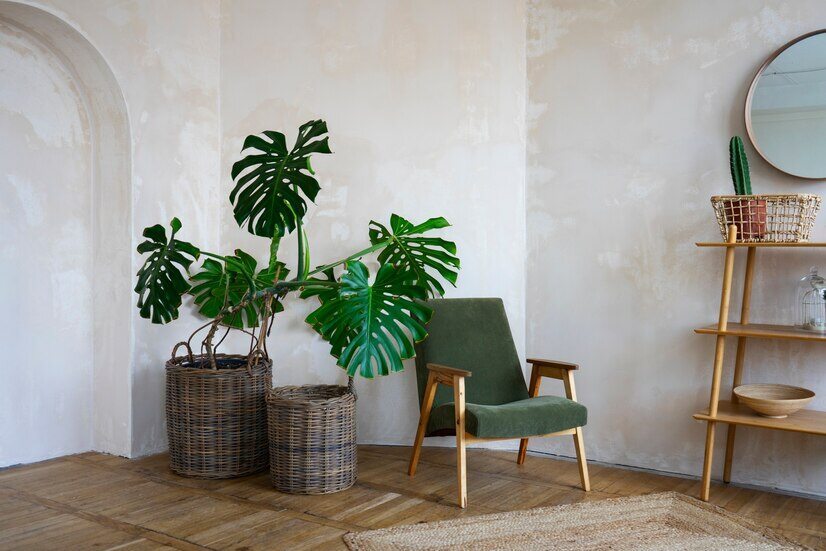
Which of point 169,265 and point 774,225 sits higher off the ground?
point 774,225

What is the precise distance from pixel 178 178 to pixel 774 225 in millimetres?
3078

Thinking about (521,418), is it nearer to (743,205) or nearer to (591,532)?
(591,532)

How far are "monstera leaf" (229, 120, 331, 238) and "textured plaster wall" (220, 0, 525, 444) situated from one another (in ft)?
3.06

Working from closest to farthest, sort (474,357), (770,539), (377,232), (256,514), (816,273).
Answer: (770,539)
(256,514)
(816,273)
(474,357)
(377,232)

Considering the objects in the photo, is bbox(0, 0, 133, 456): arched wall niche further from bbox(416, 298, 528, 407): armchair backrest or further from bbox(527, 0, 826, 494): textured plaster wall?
bbox(527, 0, 826, 494): textured plaster wall

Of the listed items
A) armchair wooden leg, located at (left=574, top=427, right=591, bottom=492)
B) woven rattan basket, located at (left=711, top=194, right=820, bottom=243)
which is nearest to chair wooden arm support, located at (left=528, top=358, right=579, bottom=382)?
armchair wooden leg, located at (left=574, top=427, right=591, bottom=492)

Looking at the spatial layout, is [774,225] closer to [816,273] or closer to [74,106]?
[816,273]

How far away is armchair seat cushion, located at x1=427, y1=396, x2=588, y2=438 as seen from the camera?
310 cm

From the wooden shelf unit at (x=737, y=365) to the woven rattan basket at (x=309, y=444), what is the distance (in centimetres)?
161

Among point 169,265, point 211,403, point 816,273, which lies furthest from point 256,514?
point 816,273

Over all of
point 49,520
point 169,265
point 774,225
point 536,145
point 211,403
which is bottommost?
point 49,520

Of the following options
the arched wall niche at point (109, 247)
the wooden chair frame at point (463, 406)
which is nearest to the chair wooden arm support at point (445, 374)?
the wooden chair frame at point (463, 406)

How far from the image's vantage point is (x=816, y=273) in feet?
10.8

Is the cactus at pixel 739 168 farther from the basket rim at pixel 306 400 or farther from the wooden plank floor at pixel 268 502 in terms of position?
the basket rim at pixel 306 400
